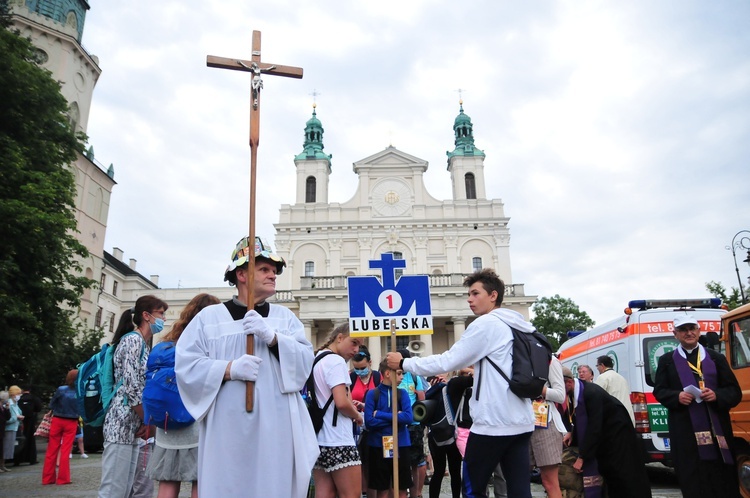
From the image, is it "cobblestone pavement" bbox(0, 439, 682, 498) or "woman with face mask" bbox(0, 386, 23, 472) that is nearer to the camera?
"cobblestone pavement" bbox(0, 439, 682, 498)

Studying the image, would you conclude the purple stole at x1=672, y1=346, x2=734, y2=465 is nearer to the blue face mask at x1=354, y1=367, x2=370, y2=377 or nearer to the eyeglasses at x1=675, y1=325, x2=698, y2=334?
the eyeglasses at x1=675, y1=325, x2=698, y2=334

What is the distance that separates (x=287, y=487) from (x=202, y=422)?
611mm

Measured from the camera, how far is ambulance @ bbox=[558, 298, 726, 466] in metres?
8.16

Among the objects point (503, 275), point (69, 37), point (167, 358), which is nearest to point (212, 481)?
point (167, 358)

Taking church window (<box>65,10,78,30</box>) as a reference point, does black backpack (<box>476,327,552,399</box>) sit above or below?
below

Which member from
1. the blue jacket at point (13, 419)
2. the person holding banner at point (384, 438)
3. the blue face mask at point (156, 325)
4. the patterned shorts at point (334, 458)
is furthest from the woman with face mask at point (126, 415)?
the blue jacket at point (13, 419)

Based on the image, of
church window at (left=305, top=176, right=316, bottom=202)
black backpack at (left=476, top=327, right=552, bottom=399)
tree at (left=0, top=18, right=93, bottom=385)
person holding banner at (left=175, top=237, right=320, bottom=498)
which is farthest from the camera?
church window at (left=305, top=176, right=316, bottom=202)

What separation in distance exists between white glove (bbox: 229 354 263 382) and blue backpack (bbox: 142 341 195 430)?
1.41 meters

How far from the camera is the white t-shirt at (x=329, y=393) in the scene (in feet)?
15.0

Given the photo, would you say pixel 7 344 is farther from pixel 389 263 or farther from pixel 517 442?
pixel 517 442

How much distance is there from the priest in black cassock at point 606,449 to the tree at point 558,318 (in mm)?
51660

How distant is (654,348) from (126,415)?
7.90 meters

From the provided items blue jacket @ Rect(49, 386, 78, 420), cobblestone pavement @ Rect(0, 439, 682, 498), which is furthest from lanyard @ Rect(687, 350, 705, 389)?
blue jacket @ Rect(49, 386, 78, 420)

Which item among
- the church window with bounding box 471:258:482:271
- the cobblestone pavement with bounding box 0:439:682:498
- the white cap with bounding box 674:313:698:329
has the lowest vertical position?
the cobblestone pavement with bounding box 0:439:682:498
